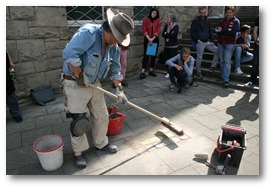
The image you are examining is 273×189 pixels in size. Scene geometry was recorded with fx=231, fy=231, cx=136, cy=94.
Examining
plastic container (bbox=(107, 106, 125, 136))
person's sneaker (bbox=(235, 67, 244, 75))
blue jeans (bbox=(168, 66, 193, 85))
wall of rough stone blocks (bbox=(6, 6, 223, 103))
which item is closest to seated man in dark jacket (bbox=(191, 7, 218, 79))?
person's sneaker (bbox=(235, 67, 244, 75))

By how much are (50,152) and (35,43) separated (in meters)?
3.15

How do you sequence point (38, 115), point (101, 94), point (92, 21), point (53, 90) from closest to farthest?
point (101, 94), point (38, 115), point (53, 90), point (92, 21)

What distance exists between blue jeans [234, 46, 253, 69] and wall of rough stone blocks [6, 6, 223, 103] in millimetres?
4356

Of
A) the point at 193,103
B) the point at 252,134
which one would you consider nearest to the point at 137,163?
the point at 252,134

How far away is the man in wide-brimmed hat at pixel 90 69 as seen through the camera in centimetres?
265

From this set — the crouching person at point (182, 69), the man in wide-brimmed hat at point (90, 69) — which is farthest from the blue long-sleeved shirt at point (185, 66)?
the man in wide-brimmed hat at point (90, 69)

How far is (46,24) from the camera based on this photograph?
518 centimetres

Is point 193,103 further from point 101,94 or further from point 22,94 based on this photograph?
point 22,94

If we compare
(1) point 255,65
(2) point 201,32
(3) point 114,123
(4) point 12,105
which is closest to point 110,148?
(3) point 114,123

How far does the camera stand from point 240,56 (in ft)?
21.0

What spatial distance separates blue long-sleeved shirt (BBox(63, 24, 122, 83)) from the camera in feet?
8.63

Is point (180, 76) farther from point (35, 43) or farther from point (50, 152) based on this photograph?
point (50, 152)

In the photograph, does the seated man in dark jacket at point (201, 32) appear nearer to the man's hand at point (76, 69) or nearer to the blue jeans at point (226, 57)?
the blue jeans at point (226, 57)

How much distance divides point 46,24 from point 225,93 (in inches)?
178
